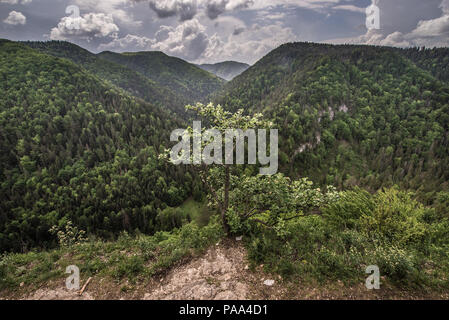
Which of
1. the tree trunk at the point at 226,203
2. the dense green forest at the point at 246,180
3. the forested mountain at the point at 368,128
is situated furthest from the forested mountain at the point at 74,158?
the forested mountain at the point at 368,128

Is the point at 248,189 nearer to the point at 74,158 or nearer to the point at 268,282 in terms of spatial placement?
the point at 268,282

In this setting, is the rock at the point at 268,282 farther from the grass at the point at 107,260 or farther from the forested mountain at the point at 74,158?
the forested mountain at the point at 74,158

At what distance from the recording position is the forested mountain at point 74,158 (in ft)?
223

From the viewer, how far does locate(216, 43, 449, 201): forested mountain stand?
85956mm

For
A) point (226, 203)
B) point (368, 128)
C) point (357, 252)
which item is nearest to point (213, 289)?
point (226, 203)

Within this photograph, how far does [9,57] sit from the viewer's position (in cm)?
15600

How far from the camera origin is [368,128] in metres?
117

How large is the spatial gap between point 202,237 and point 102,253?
23.9 ft

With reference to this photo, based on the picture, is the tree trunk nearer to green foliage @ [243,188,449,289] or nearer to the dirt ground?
green foliage @ [243,188,449,289]

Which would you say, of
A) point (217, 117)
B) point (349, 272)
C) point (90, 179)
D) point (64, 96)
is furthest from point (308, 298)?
point (64, 96)

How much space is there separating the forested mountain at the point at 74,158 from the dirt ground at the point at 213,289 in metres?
53.6

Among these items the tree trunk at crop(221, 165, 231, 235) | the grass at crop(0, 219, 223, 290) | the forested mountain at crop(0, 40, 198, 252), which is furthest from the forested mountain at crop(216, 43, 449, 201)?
the grass at crop(0, 219, 223, 290)
